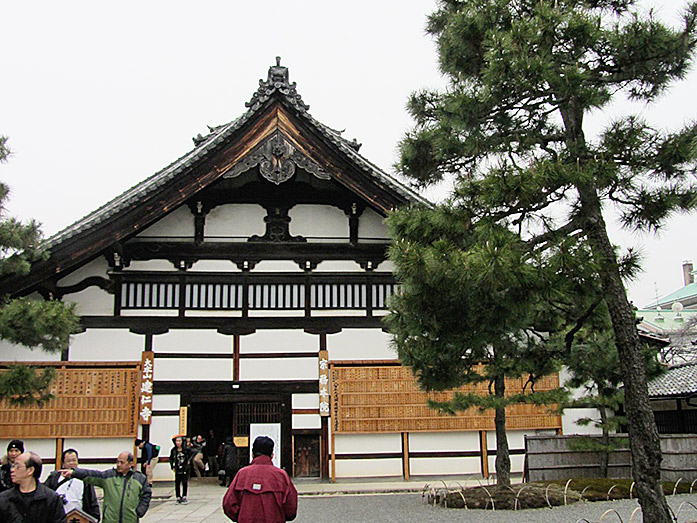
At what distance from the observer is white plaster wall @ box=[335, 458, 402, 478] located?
13734 mm

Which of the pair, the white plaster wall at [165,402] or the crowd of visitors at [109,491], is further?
the white plaster wall at [165,402]

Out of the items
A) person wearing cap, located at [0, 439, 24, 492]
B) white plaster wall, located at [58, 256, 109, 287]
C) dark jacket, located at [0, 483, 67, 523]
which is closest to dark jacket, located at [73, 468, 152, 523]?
person wearing cap, located at [0, 439, 24, 492]

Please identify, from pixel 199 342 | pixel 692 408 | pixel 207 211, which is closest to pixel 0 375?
pixel 199 342

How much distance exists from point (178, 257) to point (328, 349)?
12.2 ft

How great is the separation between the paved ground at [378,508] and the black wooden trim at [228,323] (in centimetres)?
319

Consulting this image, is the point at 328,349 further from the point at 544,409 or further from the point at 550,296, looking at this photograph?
the point at 550,296

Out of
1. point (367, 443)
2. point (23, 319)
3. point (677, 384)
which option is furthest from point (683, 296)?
point (23, 319)

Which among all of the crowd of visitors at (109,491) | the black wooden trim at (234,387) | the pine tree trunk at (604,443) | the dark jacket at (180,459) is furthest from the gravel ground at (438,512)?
the crowd of visitors at (109,491)

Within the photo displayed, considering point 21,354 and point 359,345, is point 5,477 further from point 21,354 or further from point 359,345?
point 359,345

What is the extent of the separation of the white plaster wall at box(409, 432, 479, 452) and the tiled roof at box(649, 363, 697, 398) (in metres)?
4.47

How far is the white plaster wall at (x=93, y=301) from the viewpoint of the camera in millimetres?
13930

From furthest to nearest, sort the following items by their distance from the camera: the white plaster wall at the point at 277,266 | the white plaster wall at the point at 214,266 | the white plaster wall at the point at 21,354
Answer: the white plaster wall at the point at 277,266 → the white plaster wall at the point at 214,266 → the white plaster wall at the point at 21,354

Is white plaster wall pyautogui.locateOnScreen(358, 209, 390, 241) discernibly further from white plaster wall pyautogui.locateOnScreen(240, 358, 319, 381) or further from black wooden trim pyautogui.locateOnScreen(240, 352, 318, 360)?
white plaster wall pyautogui.locateOnScreen(240, 358, 319, 381)

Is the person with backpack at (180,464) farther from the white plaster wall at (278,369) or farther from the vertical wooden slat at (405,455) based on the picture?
the vertical wooden slat at (405,455)
